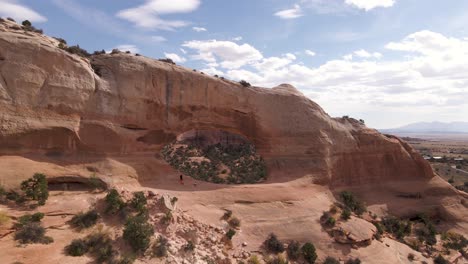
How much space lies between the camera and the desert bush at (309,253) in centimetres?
1691

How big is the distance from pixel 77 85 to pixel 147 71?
14.0 feet

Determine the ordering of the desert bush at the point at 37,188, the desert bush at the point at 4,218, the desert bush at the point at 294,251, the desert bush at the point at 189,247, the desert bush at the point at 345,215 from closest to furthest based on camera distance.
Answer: the desert bush at the point at 4,218 < the desert bush at the point at 37,188 < the desert bush at the point at 189,247 < the desert bush at the point at 294,251 < the desert bush at the point at 345,215

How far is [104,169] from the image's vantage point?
17625 millimetres

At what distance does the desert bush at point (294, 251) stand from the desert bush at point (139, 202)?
23.6ft

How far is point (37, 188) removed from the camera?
14328 mm

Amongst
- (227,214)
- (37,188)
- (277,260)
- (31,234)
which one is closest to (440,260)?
(277,260)

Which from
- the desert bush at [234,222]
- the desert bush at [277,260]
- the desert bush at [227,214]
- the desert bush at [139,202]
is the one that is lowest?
the desert bush at [277,260]

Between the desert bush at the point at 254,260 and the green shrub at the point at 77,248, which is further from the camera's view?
the desert bush at the point at 254,260

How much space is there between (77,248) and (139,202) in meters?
3.85

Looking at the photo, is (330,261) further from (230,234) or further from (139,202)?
(139,202)

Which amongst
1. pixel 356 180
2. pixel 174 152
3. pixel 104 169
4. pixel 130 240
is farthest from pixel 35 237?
pixel 174 152

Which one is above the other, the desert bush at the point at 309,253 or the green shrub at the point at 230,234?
the green shrub at the point at 230,234

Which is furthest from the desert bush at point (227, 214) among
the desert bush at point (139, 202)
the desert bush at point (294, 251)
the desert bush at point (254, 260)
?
the desert bush at point (139, 202)

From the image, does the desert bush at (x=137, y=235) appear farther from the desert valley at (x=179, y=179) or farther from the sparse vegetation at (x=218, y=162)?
the sparse vegetation at (x=218, y=162)
